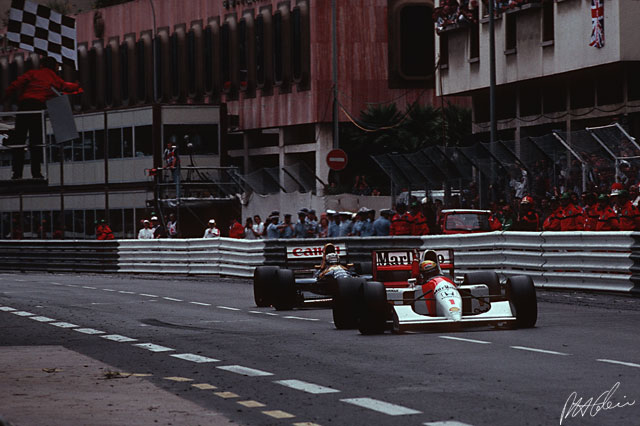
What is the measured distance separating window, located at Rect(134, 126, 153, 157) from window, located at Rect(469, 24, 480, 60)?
742 inches

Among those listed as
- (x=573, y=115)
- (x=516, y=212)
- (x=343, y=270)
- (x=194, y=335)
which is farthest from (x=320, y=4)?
(x=194, y=335)

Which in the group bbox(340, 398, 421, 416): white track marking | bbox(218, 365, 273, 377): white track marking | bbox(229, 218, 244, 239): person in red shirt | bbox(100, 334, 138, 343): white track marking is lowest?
bbox(100, 334, 138, 343): white track marking

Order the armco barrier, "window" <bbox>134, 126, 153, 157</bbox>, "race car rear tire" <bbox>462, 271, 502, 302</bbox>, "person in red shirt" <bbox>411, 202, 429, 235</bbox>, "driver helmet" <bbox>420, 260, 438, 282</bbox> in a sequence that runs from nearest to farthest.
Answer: "driver helmet" <bbox>420, 260, 438, 282</bbox> < "race car rear tire" <bbox>462, 271, 502, 302</bbox> < "person in red shirt" <bbox>411, 202, 429, 235</bbox> < the armco barrier < "window" <bbox>134, 126, 153, 157</bbox>

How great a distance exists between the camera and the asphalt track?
8562 millimetres

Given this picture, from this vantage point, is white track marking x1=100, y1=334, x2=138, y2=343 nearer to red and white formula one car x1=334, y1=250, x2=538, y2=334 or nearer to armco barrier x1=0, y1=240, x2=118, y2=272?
red and white formula one car x1=334, y1=250, x2=538, y2=334

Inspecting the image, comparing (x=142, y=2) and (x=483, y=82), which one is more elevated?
(x=142, y=2)

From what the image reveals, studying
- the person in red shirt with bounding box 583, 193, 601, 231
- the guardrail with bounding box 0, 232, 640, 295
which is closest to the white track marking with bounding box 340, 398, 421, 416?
the guardrail with bounding box 0, 232, 640, 295

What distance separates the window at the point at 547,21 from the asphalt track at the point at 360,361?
19.4 meters

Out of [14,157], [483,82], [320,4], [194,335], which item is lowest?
[194,335]

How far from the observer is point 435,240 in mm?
25156

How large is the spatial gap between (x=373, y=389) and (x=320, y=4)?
47170 millimetres

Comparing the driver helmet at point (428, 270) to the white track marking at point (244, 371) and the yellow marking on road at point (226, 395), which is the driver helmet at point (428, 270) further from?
the yellow marking on road at point (226, 395)

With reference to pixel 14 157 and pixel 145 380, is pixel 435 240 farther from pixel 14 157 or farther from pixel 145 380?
pixel 145 380
